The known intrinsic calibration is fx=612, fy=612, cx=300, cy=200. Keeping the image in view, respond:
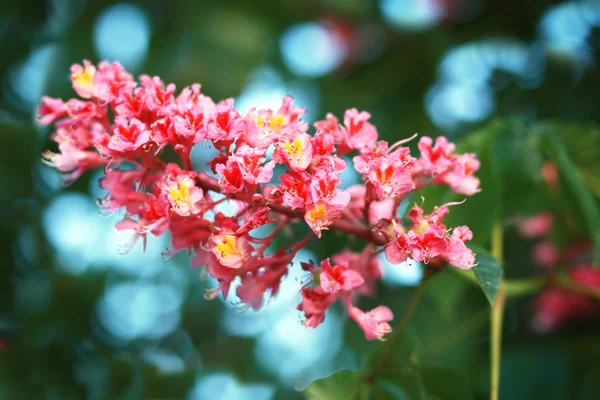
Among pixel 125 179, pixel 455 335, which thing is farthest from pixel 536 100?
pixel 125 179

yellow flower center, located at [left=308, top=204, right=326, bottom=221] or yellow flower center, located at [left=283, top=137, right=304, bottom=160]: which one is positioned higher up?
yellow flower center, located at [left=283, top=137, right=304, bottom=160]

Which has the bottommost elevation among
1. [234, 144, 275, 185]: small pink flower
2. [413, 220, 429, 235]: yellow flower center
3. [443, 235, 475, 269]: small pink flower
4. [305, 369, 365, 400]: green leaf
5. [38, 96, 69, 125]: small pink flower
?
[305, 369, 365, 400]: green leaf

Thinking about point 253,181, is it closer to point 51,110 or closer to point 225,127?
point 225,127

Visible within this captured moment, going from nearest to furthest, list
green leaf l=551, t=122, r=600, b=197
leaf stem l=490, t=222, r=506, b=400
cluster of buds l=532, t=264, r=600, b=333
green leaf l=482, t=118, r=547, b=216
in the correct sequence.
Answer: leaf stem l=490, t=222, r=506, b=400
green leaf l=482, t=118, r=547, b=216
green leaf l=551, t=122, r=600, b=197
cluster of buds l=532, t=264, r=600, b=333

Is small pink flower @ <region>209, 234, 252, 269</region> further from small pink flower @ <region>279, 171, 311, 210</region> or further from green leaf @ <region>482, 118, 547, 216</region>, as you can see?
green leaf @ <region>482, 118, 547, 216</region>

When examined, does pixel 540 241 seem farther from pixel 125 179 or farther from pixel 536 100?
pixel 125 179

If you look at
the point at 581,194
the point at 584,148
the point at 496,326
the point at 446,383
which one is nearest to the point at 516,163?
the point at 581,194

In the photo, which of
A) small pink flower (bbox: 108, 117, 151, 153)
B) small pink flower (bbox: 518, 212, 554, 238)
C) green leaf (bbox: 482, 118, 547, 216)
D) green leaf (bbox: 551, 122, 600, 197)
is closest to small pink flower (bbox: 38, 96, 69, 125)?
small pink flower (bbox: 108, 117, 151, 153)
